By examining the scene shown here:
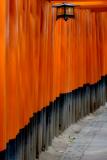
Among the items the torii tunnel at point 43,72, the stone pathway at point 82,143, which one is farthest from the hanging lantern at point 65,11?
the stone pathway at point 82,143

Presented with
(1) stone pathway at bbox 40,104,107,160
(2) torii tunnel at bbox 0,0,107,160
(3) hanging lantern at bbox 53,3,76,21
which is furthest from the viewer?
(3) hanging lantern at bbox 53,3,76,21

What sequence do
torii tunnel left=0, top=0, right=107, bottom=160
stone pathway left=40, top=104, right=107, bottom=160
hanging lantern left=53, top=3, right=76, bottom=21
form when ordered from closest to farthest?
torii tunnel left=0, top=0, right=107, bottom=160 → stone pathway left=40, top=104, right=107, bottom=160 → hanging lantern left=53, top=3, right=76, bottom=21

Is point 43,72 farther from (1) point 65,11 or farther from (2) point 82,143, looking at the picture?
(2) point 82,143

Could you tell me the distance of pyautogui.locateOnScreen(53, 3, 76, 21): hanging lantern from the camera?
14.5 meters

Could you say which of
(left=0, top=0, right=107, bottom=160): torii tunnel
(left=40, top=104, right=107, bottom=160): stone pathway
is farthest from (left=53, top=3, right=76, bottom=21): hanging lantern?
(left=40, top=104, right=107, bottom=160): stone pathway

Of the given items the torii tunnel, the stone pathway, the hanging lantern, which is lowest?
the stone pathway

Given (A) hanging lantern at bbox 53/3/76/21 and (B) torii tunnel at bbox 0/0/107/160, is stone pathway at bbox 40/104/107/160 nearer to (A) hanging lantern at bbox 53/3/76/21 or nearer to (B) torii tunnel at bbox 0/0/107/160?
(B) torii tunnel at bbox 0/0/107/160

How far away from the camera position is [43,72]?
13.4 m

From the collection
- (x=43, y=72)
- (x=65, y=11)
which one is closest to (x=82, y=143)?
(x=43, y=72)

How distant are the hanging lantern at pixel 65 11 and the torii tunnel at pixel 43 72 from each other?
237 mm

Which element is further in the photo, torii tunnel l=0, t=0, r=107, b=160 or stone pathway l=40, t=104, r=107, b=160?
stone pathway l=40, t=104, r=107, b=160

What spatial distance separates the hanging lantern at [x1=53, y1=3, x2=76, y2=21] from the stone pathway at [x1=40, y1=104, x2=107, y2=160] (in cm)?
369

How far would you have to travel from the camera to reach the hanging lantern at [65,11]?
1447 cm

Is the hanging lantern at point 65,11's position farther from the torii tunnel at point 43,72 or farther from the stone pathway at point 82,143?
the stone pathway at point 82,143
